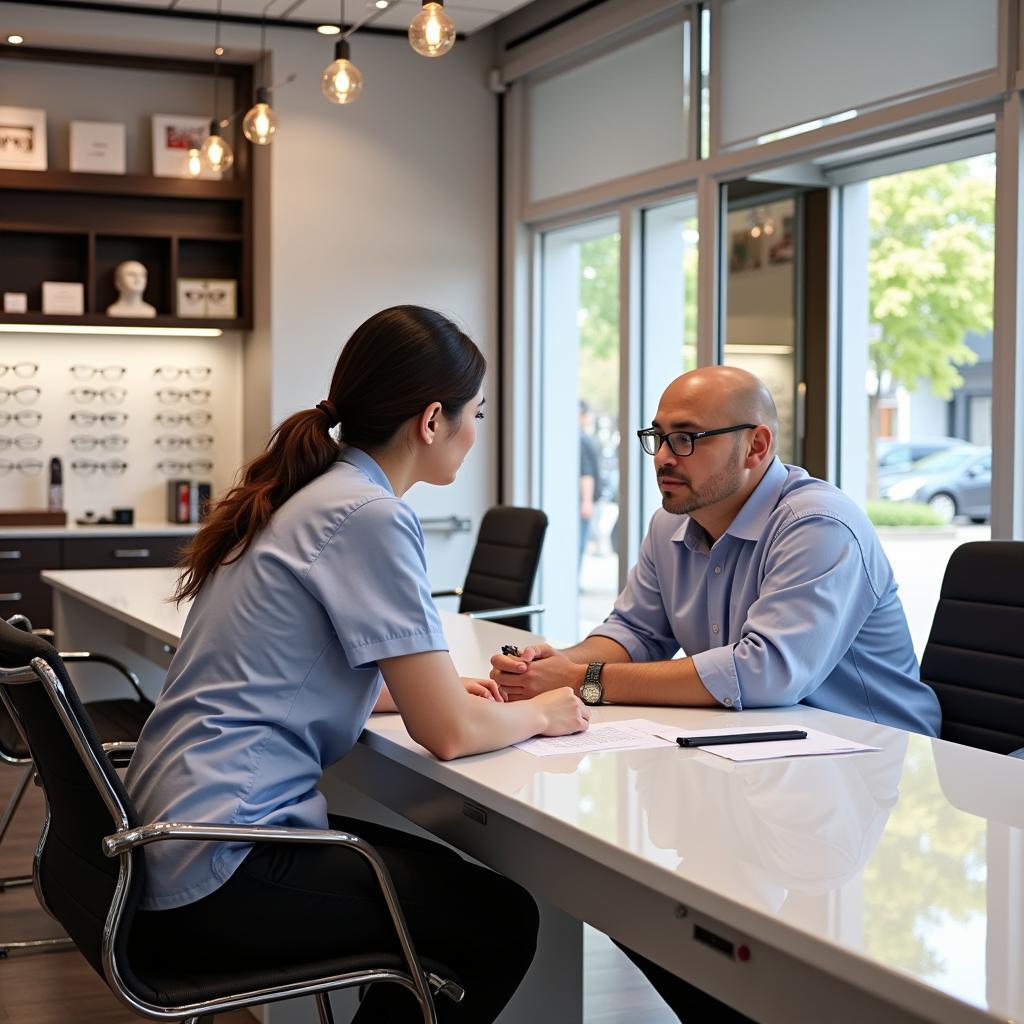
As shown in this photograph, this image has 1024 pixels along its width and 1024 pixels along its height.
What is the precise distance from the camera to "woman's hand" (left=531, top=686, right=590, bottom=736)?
2014 millimetres

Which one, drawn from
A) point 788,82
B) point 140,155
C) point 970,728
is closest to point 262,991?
point 970,728

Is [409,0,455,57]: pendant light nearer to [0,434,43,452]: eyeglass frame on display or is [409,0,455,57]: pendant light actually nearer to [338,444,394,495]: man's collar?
[338,444,394,495]: man's collar

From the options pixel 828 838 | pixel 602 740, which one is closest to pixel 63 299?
pixel 602 740

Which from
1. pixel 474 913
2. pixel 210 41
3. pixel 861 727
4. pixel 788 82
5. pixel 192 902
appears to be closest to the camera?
pixel 192 902

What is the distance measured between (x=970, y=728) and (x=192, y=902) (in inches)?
61.3

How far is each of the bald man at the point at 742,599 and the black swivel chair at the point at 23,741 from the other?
1.26m

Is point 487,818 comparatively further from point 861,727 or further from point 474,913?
point 861,727

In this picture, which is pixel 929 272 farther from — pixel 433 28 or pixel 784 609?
pixel 784 609

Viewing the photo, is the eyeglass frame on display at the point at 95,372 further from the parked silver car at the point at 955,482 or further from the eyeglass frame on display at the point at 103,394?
the parked silver car at the point at 955,482

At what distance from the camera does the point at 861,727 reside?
82.3 inches

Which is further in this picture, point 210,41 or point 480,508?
point 480,508

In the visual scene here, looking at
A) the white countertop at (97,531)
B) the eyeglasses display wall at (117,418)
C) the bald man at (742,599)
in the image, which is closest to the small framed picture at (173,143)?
the eyeglasses display wall at (117,418)

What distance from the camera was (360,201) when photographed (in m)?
6.25

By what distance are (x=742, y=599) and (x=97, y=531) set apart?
4.05 metres
